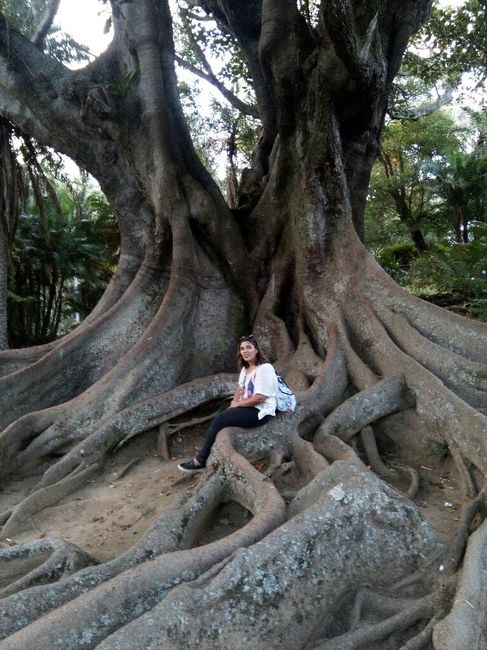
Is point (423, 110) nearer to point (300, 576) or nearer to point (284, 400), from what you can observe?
point (284, 400)

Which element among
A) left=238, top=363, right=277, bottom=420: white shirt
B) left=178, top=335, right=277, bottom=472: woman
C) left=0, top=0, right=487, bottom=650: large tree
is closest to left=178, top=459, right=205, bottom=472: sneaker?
left=178, top=335, right=277, bottom=472: woman

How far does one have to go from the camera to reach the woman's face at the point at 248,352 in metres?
4.87

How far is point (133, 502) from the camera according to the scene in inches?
184

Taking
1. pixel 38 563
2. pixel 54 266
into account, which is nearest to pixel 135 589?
pixel 38 563

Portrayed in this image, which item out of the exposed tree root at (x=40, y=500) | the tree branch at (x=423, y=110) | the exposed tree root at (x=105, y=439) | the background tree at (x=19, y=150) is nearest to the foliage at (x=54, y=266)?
the background tree at (x=19, y=150)

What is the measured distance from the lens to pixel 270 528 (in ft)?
11.0

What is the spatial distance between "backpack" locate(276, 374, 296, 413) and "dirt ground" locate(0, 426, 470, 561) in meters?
0.59

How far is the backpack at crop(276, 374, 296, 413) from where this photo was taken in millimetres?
4863

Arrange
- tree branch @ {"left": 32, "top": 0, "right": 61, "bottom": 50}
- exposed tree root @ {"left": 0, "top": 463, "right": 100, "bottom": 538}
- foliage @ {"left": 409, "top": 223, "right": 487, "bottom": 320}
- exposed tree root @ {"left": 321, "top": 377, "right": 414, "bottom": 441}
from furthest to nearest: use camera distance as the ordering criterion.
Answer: foliage @ {"left": 409, "top": 223, "right": 487, "bottom": 320} < tree branch @ {"left": 32, "top": 0, "right": 61, "bottom": 50} < exposed tree root @ {"left": 321, "top": 377, "right": 414, "bottom": 441} < exposed tree root @ {"left": 0, "top": 463, "right": 100, "bottom": 538}

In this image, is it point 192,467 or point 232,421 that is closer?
point 232,421

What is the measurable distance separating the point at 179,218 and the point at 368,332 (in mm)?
2809

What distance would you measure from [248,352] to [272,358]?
2012 mm

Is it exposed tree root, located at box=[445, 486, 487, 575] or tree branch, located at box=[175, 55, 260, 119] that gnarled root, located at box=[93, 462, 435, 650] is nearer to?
exposed tree root, located at box=[445, 486, 487, 575]

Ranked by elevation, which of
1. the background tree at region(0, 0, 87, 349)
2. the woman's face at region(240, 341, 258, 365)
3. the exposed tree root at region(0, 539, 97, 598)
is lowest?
the exposed tree root at region(0, 539, 97, 598)
